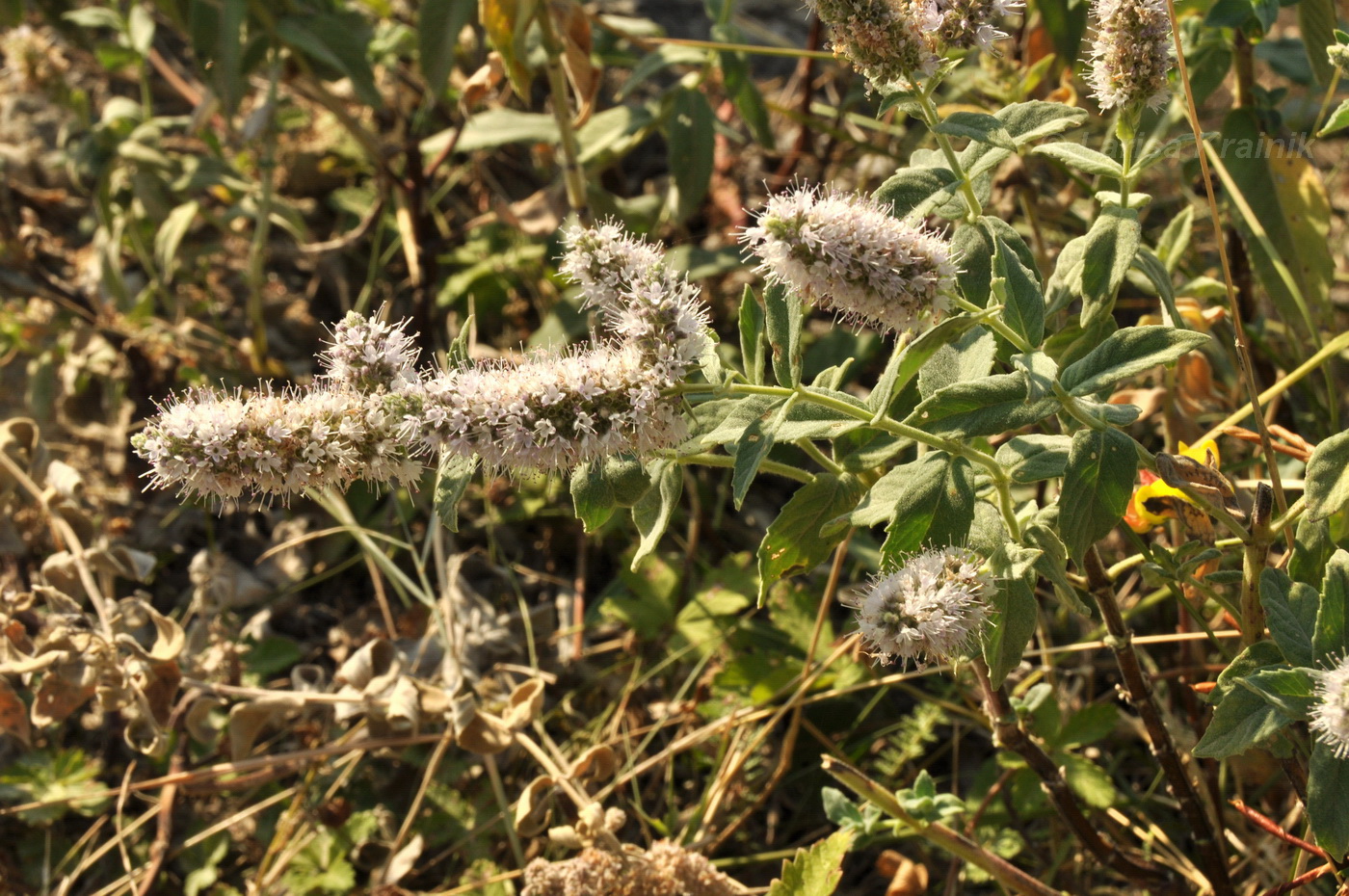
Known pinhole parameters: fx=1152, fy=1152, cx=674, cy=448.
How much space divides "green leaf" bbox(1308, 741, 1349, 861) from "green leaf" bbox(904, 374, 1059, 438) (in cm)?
47

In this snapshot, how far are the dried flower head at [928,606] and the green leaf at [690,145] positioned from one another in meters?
1.43

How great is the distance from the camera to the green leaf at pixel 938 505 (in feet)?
4.27

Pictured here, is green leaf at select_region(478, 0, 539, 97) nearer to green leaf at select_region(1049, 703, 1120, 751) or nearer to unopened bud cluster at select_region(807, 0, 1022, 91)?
unopened bud cluster at select_region(807, 0, 1022, 91)

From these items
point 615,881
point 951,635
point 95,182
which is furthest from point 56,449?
point 951,635

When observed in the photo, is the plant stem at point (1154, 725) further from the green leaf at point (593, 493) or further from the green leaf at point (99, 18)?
the green leaf at point (99, 18)

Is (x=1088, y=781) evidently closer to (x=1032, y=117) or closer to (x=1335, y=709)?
(x=1335, y=709)

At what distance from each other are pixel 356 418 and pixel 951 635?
0.67 meters

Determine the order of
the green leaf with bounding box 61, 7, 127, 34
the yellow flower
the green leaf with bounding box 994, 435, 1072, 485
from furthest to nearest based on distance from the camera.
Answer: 1. the green leaf with bounding box 61, 7, 127, 34
2. the yellow flower
3. the green leaf with bounding box 994, 435, 1072, 485

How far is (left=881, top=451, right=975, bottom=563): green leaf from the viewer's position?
4.27 ft

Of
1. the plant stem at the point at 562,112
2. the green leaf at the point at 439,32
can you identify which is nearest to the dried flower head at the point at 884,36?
the plant stem at the point at 562,112

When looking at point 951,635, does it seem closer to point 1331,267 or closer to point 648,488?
point 648,488

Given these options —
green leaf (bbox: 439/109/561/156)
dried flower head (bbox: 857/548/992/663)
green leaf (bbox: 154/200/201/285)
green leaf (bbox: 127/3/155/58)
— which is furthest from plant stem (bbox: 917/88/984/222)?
green leaf (bbox: 127/3/155/58)

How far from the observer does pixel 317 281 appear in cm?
320

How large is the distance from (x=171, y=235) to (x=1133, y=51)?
2.24 m
